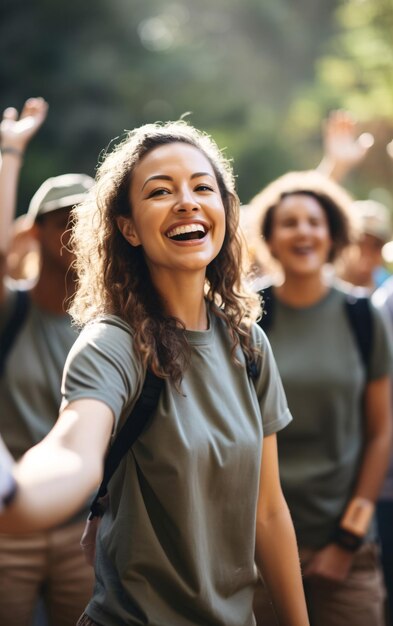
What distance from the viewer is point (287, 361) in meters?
4.13

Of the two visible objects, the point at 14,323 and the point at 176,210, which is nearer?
the point at 176,210

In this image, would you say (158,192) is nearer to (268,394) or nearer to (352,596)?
(268,394)

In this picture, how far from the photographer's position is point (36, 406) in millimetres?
4113

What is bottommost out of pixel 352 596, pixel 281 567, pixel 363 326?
pixel 352 596

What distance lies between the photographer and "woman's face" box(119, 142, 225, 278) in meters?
2.56

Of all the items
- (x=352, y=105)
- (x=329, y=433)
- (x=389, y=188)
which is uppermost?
(x=352, y=105)

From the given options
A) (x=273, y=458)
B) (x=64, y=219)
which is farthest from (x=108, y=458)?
(x=64, y=219)

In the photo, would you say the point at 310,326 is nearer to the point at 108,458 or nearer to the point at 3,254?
the point at 3,254

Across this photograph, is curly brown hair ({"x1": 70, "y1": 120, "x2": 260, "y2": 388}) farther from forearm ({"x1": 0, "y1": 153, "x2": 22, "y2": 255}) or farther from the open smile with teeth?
forearm ({"x1": 0, "y1": 153, "x2": 22, "y2": 255})

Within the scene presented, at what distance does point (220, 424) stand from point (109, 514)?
37cm

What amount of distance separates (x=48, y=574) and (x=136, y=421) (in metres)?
2.00

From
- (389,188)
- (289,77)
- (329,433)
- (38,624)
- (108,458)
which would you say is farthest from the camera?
(289,77)

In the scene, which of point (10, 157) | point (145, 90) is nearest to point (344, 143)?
point (10, 157)

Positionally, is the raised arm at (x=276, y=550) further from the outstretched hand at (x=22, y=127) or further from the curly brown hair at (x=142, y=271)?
the outstretched hand at (x=22, y=127)
